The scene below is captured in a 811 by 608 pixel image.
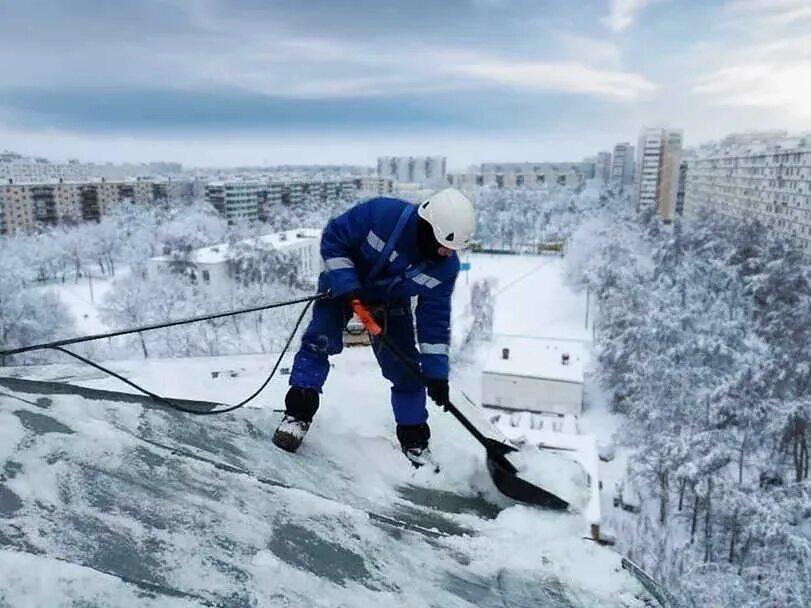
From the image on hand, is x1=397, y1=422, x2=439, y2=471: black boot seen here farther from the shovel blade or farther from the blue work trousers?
the shovel blade

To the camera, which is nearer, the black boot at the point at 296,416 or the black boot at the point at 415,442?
the black boot at the point at 296,416

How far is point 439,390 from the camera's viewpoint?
2.77 m

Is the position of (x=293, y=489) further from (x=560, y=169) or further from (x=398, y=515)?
(x=560, y=169)

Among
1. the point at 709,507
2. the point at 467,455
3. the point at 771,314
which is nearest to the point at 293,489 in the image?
the point at 467,455

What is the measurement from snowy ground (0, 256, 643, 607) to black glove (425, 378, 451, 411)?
0.34m

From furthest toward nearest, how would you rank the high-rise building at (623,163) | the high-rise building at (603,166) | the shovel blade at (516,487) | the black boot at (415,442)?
the high-rise building at (603,166) < the high-rise building at (623,163) < the black boot at (415,442) < the shovel blade at (516,487)

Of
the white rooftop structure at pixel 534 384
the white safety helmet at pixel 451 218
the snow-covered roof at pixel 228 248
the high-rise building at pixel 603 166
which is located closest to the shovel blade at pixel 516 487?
the white safety helmet at pixel 451 218

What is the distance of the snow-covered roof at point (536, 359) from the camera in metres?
18.9

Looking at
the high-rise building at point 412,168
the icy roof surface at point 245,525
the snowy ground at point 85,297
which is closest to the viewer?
the icy roof surface at point 245,525

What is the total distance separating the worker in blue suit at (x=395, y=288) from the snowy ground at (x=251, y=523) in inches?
7.5

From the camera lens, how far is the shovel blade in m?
2.49

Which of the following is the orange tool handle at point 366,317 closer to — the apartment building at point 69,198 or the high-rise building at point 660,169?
the apartment building at point 69,198

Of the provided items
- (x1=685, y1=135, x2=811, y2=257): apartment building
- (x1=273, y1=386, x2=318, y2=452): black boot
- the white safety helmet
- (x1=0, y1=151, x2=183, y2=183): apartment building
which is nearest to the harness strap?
the white safety helmet

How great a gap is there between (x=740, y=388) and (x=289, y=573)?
60.3ft
